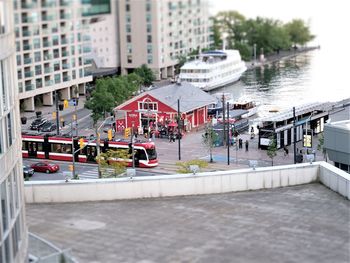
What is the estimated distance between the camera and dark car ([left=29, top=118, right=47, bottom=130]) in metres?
21.6

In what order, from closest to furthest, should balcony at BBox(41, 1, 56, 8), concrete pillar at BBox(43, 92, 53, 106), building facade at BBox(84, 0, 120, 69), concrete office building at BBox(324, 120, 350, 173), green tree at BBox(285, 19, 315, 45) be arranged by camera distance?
1. balcony at BBox(41, 1, 56, 8)
2. concrete office building at BBox(324, 120, 350, 173)
3. concrete pillar at BBox(43, 92, 53, 106)
4. building facade at BBox(84, 0, 120, 69)
5. green tree at BBox(285, 19, 315, 45)

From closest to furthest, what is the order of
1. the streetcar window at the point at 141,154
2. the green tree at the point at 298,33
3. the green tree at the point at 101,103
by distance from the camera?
the streetcar window at the point at 141,154, the green tree at the point at 101,103, the green tree at the point at 298,33

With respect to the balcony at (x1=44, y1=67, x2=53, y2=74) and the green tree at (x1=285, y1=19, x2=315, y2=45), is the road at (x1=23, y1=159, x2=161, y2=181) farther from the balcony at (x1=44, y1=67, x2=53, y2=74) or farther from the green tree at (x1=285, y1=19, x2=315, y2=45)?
the green tree at (x1=285, y1=19, x2=315, y2=45)

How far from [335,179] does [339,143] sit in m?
4.83

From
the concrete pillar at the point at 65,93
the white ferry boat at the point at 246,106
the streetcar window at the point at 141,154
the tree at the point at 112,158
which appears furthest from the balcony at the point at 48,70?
the tree at the point at 112,158

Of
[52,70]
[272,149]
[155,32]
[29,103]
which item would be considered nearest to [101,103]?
[52,70]

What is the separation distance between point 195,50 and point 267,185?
92.7 ft

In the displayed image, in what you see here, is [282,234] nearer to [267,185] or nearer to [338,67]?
[267,185]

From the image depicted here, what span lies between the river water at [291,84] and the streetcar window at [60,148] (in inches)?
325

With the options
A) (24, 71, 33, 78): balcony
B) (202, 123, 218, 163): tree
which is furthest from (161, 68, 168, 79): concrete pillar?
(202, 123, 218, 163): tree

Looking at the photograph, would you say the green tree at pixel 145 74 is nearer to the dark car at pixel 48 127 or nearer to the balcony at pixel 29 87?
the balcony at pixel 29 87

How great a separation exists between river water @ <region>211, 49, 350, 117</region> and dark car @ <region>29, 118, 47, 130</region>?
6869 millimetres

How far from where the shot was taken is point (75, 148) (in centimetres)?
1733

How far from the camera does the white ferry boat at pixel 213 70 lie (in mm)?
30656
